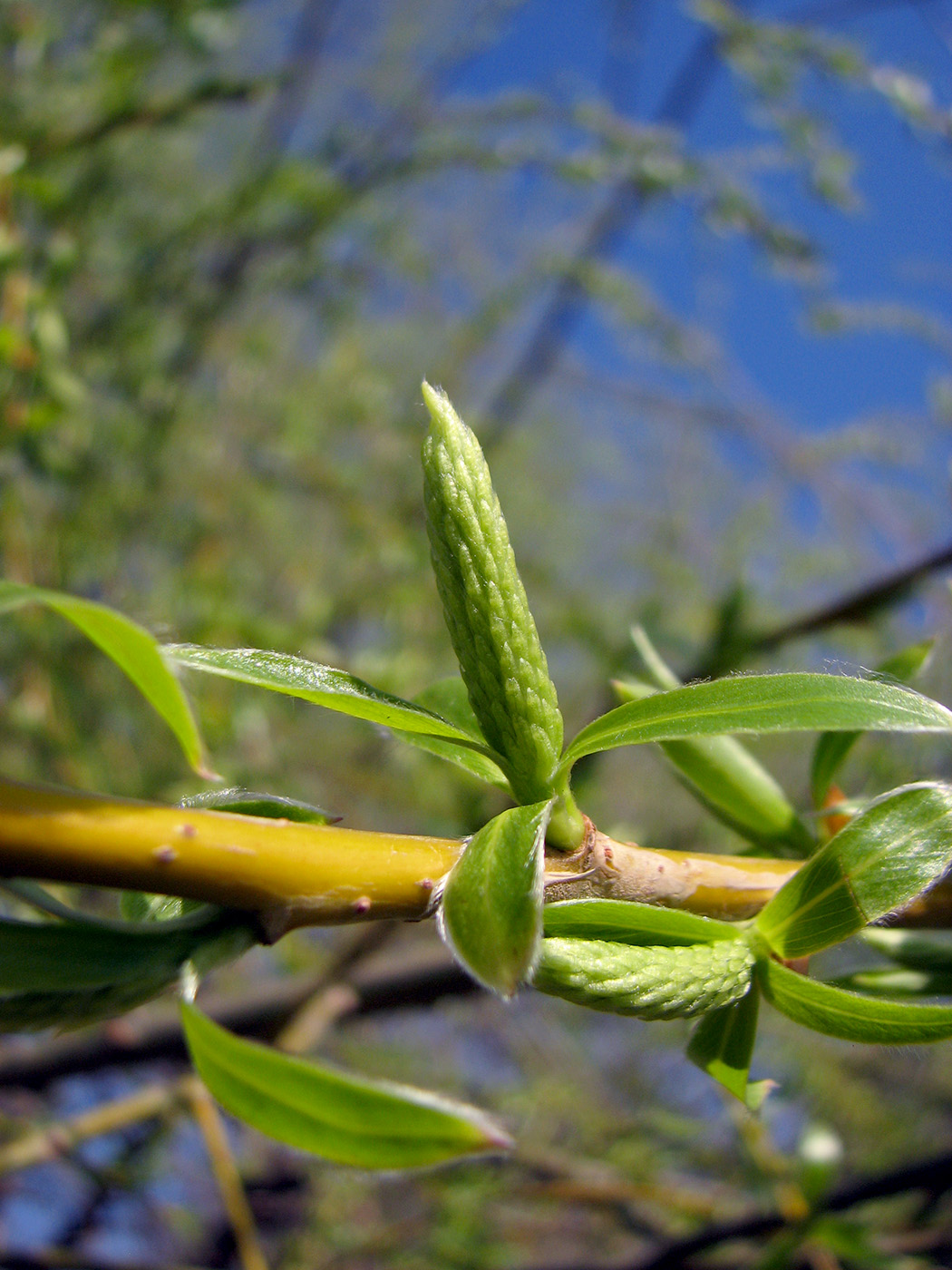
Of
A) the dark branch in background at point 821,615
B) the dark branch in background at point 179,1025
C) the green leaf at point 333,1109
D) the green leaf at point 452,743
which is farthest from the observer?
the dark branch in background at point 179,1025

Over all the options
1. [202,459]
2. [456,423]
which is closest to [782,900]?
[456,423]

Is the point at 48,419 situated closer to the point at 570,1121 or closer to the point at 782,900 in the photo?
the point at 782,900

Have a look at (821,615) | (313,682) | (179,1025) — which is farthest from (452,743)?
(179,1025)

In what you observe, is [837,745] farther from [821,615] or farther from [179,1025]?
[179,1025]

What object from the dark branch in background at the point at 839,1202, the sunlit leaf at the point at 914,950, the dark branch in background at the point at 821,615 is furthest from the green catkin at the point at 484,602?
the dark branch in background at the point at 839,1202

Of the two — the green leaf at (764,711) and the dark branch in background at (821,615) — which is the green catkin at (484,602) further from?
the dark branch in background at (821,615)
